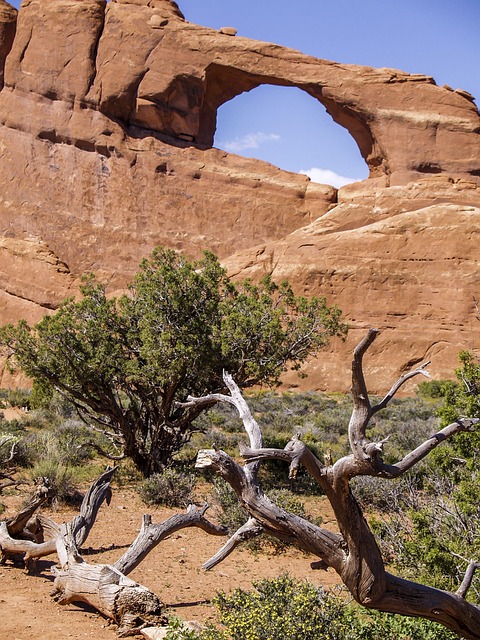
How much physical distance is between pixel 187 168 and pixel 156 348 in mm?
24029

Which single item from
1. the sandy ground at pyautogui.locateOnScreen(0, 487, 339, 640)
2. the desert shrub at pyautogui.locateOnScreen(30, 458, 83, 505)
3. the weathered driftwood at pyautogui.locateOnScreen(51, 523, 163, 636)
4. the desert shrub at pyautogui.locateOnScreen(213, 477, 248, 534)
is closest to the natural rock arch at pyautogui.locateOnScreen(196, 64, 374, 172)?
the desert shrub at pyautogui.locateOnScreen(30, 458, 83, 505)

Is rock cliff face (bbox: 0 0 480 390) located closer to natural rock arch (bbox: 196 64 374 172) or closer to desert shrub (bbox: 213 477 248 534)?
natural rock arch (bbox: 196 64 374 172)

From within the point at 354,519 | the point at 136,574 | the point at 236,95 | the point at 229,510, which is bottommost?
the point at 136,574

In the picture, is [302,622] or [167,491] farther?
[167,491]

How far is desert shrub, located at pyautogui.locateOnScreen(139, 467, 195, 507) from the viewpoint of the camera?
1012cm

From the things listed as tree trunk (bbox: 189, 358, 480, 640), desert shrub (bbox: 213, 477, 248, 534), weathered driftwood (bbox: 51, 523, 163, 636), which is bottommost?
desert shrub (bbox: 213, 477, 248, 534)

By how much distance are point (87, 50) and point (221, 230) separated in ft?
36.8

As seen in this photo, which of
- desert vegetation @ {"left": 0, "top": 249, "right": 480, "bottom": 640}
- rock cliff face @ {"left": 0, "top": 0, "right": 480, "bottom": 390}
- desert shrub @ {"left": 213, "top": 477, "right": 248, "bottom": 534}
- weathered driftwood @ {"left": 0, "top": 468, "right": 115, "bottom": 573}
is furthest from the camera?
rock cliff face @ {"left": 0, "top": 0, "right": 480, "bottom": 390}

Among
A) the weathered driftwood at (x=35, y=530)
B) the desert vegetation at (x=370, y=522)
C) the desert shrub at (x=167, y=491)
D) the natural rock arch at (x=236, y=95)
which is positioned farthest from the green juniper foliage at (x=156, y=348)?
the natural rock arch at (x=236, y=95)

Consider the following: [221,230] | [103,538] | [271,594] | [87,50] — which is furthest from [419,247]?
[271,594]

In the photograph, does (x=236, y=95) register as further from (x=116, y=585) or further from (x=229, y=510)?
(x=116, y=585)

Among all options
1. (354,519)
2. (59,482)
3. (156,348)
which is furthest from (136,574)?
(156,348)

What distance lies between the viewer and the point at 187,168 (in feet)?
111

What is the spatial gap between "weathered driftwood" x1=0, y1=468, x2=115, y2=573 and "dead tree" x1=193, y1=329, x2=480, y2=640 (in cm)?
331
